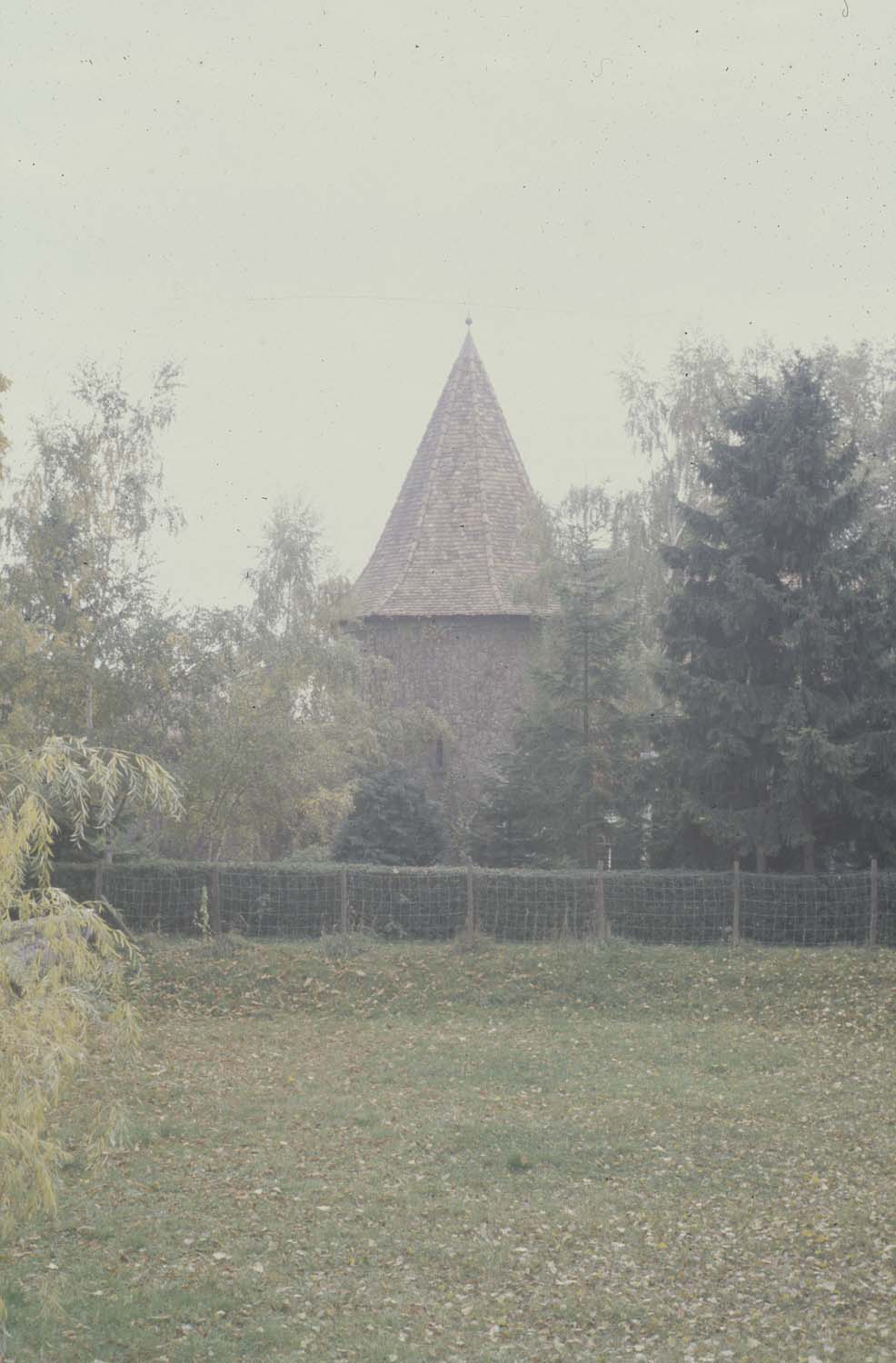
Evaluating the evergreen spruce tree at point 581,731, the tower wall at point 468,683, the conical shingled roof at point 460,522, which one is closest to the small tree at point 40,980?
the evergreen spruce tree at point 581,731

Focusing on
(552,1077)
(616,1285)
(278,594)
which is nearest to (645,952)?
(552,1077)

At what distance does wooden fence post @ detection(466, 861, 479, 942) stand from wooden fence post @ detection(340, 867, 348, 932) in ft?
5.78

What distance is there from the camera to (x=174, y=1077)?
1371 centimetres

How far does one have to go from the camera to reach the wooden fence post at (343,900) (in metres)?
20.3

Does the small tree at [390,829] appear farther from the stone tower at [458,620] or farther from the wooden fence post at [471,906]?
the stone tower at [458,620]

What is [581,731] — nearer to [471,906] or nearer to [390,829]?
[390,829]

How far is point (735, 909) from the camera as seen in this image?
19750mm

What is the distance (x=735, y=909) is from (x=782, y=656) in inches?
171

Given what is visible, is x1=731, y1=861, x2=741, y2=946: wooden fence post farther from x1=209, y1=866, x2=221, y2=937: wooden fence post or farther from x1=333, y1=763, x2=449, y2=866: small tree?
x1=209, y1=866, x2=221, y2=937: wooden fence post

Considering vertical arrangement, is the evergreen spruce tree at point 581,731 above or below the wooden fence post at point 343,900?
above

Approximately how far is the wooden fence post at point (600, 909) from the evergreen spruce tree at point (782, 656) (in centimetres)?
210

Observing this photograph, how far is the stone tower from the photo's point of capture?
33125mm

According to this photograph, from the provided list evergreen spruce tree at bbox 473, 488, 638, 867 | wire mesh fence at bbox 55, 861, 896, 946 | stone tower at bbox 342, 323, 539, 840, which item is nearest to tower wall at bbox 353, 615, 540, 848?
stone tower at bbox 342, 323, 539, 840

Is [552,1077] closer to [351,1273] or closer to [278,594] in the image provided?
[351,1273]
